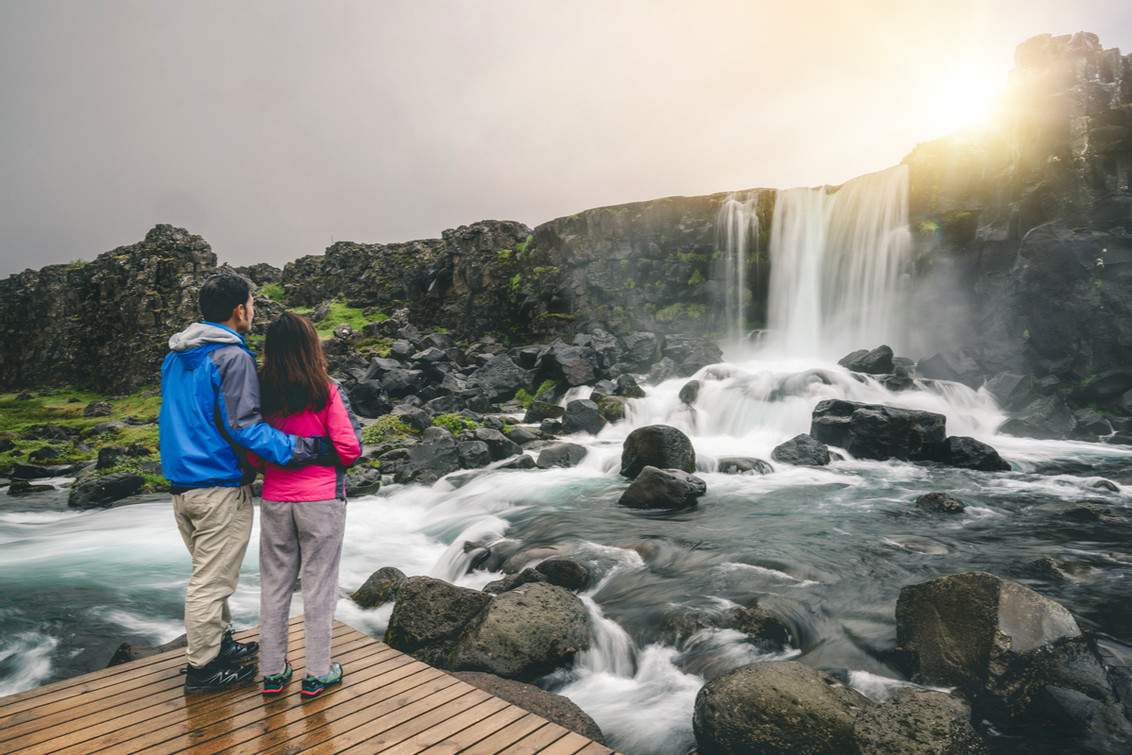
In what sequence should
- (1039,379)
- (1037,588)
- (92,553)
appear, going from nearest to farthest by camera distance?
(1037,588)
(92,553)
(1039,379)

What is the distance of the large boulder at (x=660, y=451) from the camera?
43.7ft

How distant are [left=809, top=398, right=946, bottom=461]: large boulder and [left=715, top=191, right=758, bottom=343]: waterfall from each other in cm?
1852

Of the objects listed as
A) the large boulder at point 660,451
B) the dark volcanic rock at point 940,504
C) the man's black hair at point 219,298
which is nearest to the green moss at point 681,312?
the large boulder at point 660,451

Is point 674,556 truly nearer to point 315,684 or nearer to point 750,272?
point 315,684

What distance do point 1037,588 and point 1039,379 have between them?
18.0 m

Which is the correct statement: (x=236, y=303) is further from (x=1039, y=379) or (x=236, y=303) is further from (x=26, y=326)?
(x=26, y=326)

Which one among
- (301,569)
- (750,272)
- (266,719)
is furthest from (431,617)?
(750,272)

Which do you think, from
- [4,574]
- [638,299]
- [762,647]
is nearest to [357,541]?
[4,574]

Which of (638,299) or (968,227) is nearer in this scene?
(968,227)

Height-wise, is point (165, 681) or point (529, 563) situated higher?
point (165, 681)

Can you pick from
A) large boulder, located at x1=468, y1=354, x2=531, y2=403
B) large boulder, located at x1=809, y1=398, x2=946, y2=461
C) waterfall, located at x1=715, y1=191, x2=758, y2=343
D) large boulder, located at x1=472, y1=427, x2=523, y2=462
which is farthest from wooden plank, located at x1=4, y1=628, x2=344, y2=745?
waterfall, located at x1=715, y1=191, x2=758, y2=343

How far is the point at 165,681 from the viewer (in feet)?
12.8

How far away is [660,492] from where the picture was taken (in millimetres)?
11070

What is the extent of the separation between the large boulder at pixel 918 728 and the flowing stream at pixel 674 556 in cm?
103
